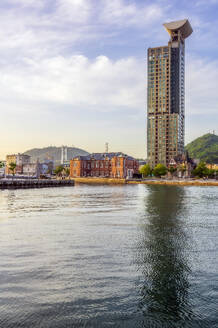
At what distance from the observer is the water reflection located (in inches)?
495

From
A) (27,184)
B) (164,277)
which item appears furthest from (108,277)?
(27,184)

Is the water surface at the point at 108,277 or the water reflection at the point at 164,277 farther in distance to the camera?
the water reflection at the point at 164,277

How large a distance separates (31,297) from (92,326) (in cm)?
386

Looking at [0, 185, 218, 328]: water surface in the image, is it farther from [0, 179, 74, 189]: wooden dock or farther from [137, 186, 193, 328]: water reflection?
[0, 179, 74, 189]: wooden dock

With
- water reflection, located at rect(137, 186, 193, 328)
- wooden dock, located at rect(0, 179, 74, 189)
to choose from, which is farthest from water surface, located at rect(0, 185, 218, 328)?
wooden dock, located at rect(0, 179, 74, 189)

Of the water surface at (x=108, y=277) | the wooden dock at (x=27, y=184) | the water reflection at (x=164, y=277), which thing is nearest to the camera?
the water surface at (x=108, y=277)

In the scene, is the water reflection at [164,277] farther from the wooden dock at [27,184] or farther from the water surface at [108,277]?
the wooden dock at [27,184]

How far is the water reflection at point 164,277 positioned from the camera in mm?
12570

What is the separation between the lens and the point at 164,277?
55.5 feet

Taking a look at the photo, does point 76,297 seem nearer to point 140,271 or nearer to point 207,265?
point 140,271

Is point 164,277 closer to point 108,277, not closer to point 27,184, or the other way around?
point 108,277

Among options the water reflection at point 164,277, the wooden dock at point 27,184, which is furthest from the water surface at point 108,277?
the wooden dock at point 27,184

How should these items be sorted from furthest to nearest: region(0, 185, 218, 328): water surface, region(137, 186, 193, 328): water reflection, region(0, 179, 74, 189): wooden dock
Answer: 1. region(0, 179, 74, 189): wooden dock
2. region(137, 186, 193, 328): water reflection
3. region(0, 185, 218, 328): water surface

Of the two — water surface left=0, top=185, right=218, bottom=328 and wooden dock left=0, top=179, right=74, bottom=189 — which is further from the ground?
wooden dock left=0, top=179, right=74, bottom=189
